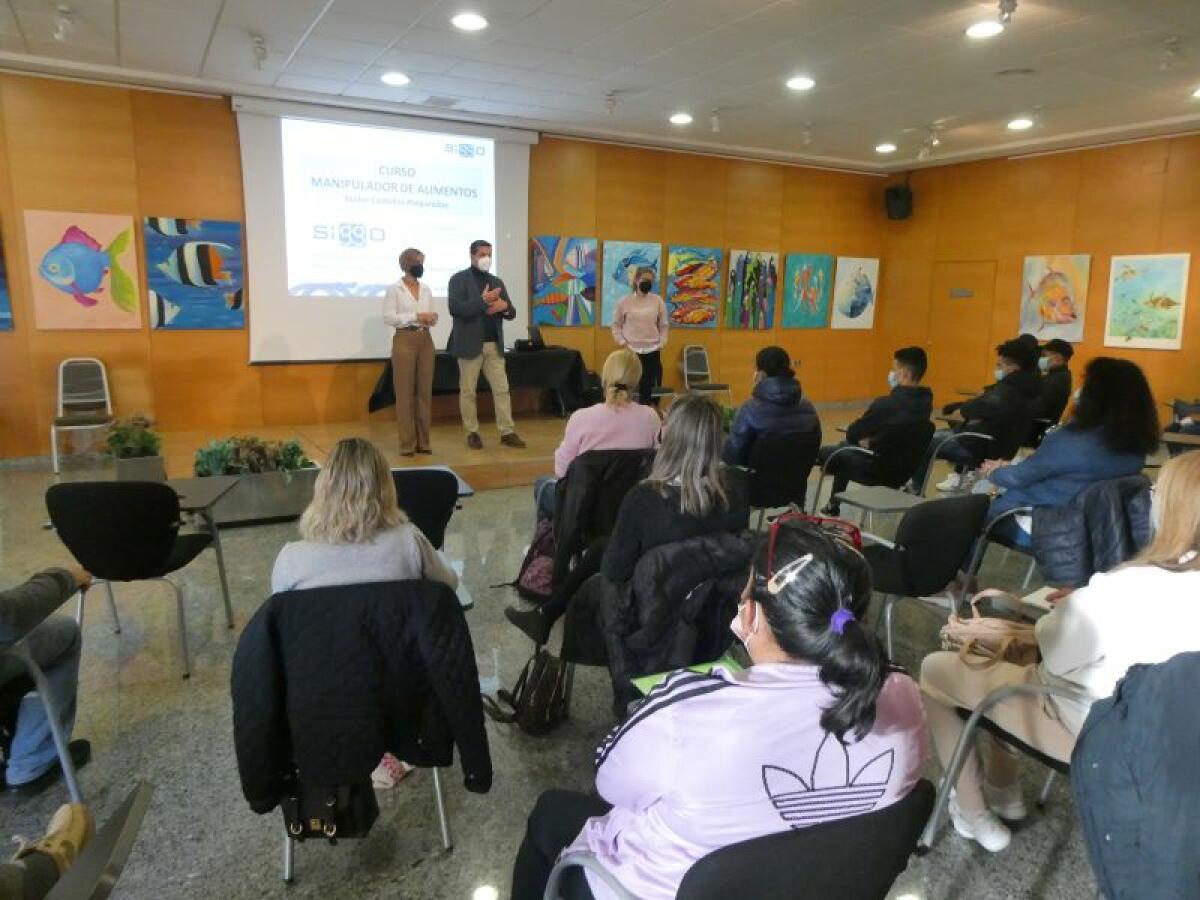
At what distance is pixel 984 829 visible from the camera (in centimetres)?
217

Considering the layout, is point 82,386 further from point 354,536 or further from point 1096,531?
point 1096,531

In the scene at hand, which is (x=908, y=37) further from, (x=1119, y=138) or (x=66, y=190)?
(x=66, y=190)

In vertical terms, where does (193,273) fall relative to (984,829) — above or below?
above

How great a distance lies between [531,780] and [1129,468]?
8.84 ft

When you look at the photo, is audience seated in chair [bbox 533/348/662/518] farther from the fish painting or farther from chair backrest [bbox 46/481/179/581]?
the fish painting

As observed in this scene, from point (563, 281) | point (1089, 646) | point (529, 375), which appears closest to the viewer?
point (1089, 646)

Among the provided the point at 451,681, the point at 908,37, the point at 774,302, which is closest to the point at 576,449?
the point at 451,681

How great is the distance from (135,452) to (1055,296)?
357 inches

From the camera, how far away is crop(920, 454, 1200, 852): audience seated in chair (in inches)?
65.4

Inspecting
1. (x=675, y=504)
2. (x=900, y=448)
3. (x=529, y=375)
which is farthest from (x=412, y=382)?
(x=675, y=504)

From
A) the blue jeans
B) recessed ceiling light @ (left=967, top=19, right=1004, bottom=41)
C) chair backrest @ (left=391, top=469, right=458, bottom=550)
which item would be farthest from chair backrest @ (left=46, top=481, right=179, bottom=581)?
recessed ceiling light @ (left=967, top=19, right=1004, bottom=41)

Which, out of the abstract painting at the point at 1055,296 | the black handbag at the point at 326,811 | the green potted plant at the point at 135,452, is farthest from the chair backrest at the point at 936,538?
the abstract painting at the point at 1055,296

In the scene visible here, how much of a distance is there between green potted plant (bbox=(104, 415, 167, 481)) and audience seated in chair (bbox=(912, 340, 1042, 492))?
4824 millimetres

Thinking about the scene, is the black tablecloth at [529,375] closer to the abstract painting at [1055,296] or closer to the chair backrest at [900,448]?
the chair backrest at [900,448]
